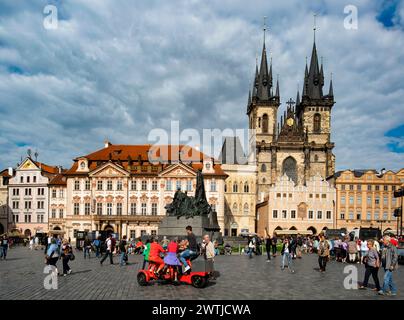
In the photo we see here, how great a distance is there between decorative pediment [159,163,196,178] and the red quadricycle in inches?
1926

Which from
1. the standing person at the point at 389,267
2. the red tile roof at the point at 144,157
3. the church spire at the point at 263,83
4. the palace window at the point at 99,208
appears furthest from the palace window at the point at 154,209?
the standing person at the point at 389,267

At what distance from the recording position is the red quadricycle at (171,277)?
1367 cm

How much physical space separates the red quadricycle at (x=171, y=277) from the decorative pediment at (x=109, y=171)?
4996 cm

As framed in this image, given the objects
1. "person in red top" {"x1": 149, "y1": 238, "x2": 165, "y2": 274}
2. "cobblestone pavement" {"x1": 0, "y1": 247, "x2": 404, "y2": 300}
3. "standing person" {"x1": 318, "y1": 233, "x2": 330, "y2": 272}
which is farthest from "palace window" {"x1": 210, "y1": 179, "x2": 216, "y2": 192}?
"person in red top" {"x1": 149, "y1": 238, "x2": 165, "y2": 274}

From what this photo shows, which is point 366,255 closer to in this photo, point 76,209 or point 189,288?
point 189,288

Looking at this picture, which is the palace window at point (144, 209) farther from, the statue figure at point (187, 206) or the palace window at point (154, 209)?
the statue figure at point (187, 206)

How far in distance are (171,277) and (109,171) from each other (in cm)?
A: 5092

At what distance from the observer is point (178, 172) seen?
63.3m

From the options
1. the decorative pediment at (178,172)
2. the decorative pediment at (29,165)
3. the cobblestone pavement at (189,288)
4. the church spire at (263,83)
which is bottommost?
the cobblestone pavement at (189,288)

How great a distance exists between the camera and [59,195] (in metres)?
66.9

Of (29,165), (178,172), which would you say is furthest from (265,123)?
(29,165)
